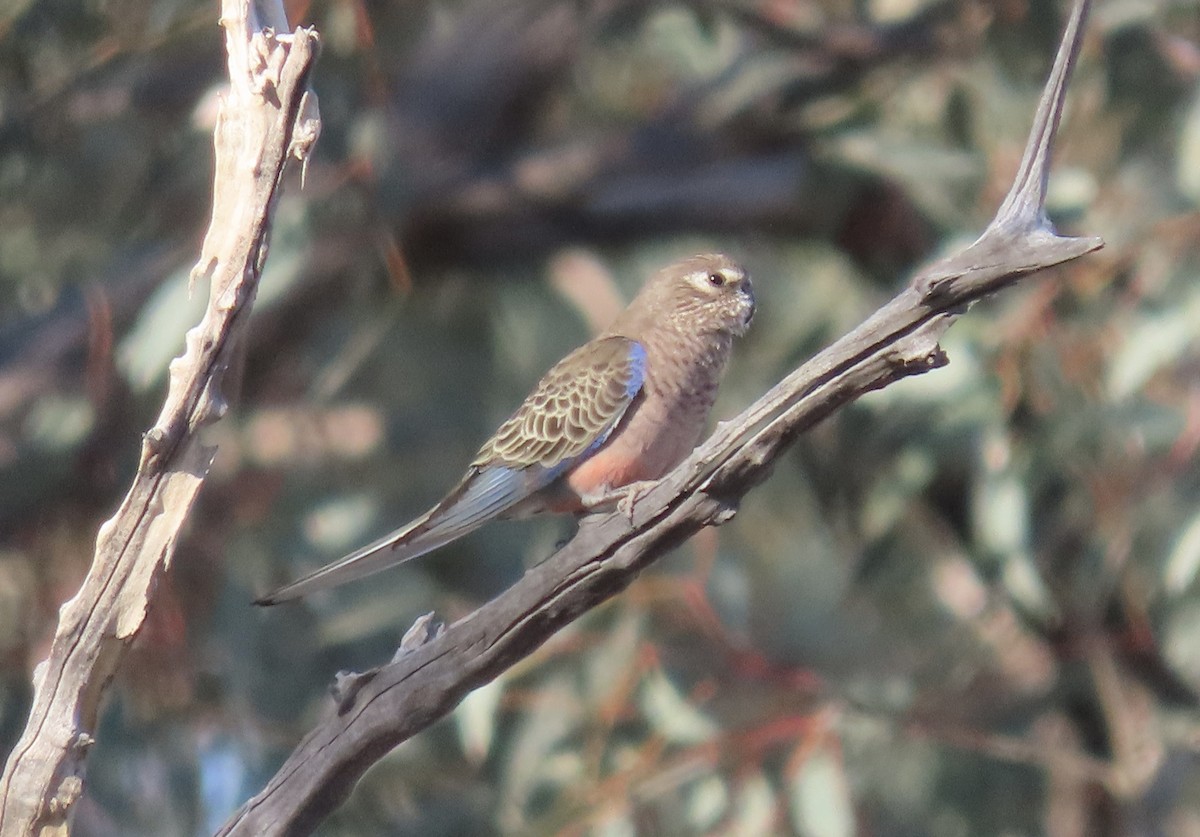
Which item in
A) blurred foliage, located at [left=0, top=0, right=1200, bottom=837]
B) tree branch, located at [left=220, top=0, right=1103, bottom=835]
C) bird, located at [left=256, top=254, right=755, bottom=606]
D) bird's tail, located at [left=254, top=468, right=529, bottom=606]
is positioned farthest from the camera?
blurred foliage, located at [left=0, top=0, right=1200, bottom=837]

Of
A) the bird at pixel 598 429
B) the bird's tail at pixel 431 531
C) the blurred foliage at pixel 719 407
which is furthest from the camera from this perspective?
the blurred foliage at pixel 719 407

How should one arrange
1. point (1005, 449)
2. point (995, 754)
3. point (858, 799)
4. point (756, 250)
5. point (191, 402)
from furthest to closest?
point (756, 250), point (858, 799), point (995, 754), point (1005, 449), point (191, 402)

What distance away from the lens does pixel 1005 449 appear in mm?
5117

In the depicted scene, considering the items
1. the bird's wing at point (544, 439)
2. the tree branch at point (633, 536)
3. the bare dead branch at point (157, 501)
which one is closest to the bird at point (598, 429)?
the bird's wing at point (544, 439)

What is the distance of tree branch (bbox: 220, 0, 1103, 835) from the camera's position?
2260 millimetres

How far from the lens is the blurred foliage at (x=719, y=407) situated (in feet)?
16.6

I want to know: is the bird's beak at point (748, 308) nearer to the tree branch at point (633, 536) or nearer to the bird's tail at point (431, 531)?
the bird's tail at point (431, 531)

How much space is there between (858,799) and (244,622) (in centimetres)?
239

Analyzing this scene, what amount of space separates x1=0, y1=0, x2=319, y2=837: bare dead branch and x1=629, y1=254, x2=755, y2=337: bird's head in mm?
1570

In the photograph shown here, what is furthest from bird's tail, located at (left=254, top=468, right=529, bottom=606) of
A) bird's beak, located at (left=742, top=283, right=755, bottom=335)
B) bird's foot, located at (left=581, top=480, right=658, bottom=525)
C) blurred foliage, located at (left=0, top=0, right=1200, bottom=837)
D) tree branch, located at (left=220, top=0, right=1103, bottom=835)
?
blurred foliage, located at (left=0, top=0, right=1200, bottom=837)

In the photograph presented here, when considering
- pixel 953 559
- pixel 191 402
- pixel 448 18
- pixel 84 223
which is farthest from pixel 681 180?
pixel 191 402

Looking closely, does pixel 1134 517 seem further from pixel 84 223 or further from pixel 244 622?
pixel 84 223

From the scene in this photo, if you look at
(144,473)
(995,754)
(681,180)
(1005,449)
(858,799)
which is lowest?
(858,799)

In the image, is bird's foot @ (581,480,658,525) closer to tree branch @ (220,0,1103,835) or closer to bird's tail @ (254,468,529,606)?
bird's tail @ (254,468,529,606)
